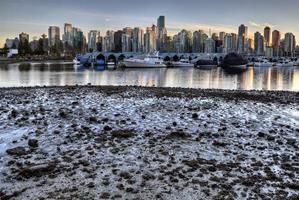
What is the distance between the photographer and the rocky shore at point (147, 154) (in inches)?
301

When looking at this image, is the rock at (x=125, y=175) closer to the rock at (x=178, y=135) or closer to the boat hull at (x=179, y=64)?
the rock at (x=178, y=135)

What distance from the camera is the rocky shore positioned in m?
7.64

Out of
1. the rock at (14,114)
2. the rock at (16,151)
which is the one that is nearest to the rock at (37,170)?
the rock at (16,151)

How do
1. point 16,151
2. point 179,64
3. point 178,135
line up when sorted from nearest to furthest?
point 16,151 → point 178,135 → point 179,64

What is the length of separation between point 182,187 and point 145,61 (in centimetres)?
12653

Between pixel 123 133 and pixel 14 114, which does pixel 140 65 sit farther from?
pixel 123 133

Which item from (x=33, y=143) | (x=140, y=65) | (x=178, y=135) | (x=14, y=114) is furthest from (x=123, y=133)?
(x=140, y=65)

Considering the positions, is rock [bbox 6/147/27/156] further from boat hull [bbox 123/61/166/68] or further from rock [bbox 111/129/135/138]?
boat hull [bbox 123/61/166/68]

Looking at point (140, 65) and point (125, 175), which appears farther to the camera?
point (140, 65)

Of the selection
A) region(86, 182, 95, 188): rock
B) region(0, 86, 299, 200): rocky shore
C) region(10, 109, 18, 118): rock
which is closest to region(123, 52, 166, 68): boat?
region(0, 86, 299, 200): rocky shore

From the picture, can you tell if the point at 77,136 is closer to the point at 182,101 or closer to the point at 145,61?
the point at 182,101

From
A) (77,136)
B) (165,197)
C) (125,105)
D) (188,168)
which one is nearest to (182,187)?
(165,197)

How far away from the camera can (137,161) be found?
9.47 meters

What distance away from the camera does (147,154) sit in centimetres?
1012
